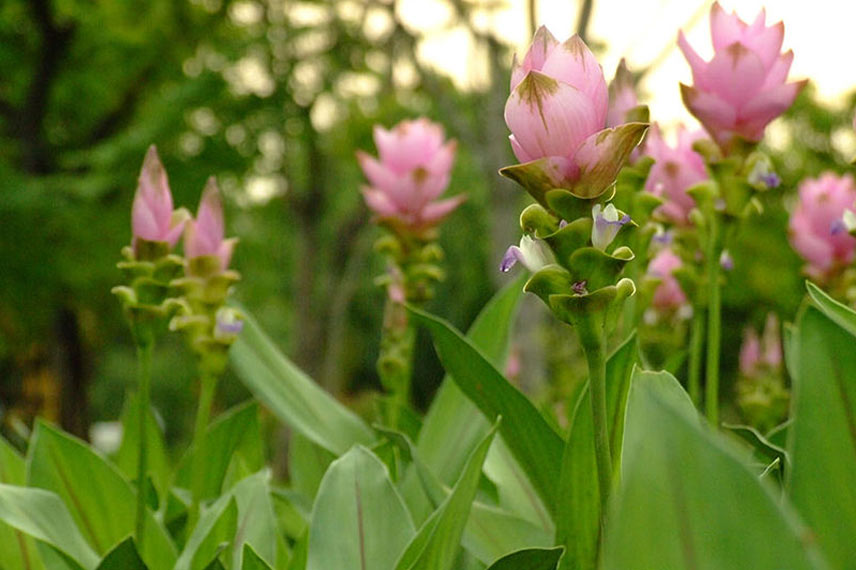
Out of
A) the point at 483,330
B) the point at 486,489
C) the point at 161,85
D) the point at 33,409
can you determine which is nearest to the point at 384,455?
the point at 486,489

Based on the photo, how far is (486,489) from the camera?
1.42 meters

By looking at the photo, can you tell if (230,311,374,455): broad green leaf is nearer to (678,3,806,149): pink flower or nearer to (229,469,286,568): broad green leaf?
(229,469,286,568): broad green leaf

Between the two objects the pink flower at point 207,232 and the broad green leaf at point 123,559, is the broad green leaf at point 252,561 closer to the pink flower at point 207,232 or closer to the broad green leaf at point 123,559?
the broad green leaf at point 123,559

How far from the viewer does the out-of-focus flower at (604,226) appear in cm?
81

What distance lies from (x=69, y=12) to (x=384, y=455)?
385 inches

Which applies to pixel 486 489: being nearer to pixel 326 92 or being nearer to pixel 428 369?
pixel 326 92

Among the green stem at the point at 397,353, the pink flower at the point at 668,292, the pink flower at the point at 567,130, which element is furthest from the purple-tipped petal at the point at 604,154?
the pink flower at the point at 668,292

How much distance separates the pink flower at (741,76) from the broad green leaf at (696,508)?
0.87 metres

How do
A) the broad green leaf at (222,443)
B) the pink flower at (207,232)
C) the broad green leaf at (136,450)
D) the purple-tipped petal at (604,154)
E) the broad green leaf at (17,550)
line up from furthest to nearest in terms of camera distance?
the broad green leaf at (136,450) < the broad green leaf at (222,443) < the pink flower at (207,232) < the broad green leaf at (17,550) < the purple-tipped petal at (604,154)

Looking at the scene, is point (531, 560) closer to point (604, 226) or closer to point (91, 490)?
point (604, 226)

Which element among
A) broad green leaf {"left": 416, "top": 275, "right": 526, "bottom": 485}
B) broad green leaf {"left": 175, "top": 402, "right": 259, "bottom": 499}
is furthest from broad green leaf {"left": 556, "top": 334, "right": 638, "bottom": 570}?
broad green leaf {"left": 175, "top": 402, "right": 259, "bottom": 499}

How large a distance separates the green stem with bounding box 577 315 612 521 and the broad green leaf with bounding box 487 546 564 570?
0.20 ft

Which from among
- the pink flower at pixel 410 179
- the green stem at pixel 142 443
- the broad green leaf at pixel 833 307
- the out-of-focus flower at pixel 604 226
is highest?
the out-of-focus flower at pixel 604 226

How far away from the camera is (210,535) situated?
1.08 metres
